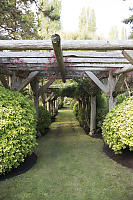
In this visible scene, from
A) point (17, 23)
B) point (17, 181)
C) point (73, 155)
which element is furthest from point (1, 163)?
point (17, 23)

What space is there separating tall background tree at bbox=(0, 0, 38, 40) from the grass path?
4.27 metres

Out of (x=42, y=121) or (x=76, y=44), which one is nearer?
(x=76, y=44)

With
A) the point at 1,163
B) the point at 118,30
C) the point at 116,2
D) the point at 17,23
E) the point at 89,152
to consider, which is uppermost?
the point at 116,2

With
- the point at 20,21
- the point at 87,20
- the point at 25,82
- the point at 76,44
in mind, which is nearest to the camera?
the point at 76,44

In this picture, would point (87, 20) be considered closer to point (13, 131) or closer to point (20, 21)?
point (20, 21)

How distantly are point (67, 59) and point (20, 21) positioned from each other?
→ 2.61 metres

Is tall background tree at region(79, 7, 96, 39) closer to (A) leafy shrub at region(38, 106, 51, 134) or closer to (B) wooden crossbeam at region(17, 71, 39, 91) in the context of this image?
(A) leafy shrub at region(38, 106, 51, 134)

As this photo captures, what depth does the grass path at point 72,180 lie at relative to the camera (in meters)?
2.94

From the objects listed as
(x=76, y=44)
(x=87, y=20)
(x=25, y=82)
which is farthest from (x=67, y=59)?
(x=87, y=20)

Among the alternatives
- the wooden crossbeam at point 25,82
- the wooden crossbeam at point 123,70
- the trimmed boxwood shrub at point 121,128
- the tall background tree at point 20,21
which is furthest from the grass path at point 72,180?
the tall background tree at point 20,21

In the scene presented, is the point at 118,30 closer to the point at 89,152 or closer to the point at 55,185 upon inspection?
the point at 89,152

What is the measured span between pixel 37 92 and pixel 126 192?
17.7 feet

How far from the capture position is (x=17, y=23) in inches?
233

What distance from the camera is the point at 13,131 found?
3.53m
